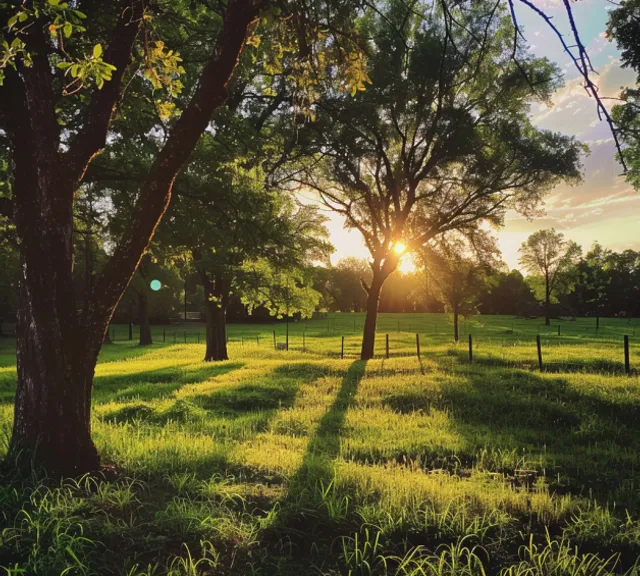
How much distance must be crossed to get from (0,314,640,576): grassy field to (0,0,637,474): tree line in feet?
4.14

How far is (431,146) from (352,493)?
20034 mm

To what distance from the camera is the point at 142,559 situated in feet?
10.8

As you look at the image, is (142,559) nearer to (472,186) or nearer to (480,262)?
(472,186)

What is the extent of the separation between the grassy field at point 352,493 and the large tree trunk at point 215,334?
554 inches

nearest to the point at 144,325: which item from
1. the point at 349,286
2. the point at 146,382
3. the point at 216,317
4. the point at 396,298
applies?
the point at 216,317

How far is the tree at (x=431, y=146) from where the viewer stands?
17.3 metres

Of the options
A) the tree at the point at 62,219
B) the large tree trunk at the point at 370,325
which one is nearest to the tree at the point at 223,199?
the tree at the point at 62,219

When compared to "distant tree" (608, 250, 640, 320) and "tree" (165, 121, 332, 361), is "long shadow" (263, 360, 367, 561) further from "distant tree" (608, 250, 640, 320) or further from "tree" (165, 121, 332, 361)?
"distant tree" (608, 250, 640, 320)

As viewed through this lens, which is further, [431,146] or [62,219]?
[431,146]

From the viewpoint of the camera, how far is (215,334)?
83.8 ft

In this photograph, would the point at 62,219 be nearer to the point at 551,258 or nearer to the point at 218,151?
the point at 218,151

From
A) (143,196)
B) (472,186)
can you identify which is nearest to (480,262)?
(472,186)

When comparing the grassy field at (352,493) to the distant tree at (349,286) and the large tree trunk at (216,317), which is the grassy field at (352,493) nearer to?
the large tree trunk at (216,317)

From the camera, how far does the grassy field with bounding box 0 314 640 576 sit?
3348mm
